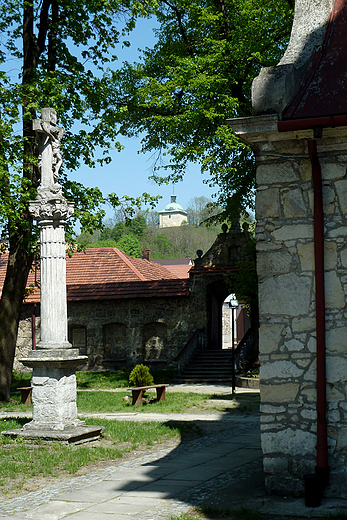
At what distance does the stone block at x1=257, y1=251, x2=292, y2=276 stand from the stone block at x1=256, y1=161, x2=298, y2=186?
84 cm

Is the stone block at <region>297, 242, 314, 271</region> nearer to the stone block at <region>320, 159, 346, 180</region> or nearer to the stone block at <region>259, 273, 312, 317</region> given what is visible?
the stone block at <region>259, 273, 312, 317</region>

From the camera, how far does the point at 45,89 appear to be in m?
15.7

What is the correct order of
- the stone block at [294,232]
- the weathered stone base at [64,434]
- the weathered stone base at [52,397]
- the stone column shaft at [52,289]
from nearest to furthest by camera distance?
the stone block at [294,232] → the weathered stone base at [64,434] → the weathered stone base at [52,397] → the stone column shaft at [52,289]

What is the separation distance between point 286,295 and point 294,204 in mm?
1058

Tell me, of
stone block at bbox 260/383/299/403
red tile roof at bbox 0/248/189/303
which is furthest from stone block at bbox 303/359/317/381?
red tile roof at bbox 0/248/189/303

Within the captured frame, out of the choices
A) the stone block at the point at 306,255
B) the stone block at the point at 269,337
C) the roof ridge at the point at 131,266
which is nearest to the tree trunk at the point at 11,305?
the stone block at the point at 269,337

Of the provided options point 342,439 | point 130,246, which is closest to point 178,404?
point 342,439

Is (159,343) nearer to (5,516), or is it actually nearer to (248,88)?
(248,88)

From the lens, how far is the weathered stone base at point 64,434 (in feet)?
31.6

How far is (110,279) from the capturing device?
2802 cm

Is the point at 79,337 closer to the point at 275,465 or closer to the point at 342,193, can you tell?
the point at 275,465

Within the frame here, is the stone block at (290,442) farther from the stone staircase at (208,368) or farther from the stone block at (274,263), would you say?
the stone staircase at (208,368)

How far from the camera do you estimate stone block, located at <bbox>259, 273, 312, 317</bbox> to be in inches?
266

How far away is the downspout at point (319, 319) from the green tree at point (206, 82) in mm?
11844
